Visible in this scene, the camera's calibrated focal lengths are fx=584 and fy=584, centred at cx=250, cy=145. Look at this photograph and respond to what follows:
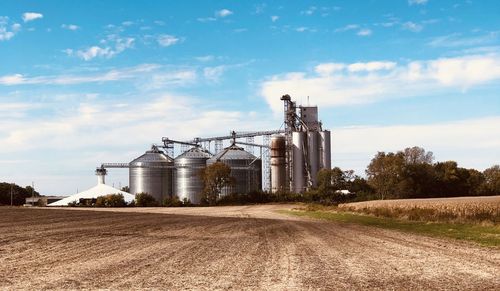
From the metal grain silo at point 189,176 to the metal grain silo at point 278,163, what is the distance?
63.5ft

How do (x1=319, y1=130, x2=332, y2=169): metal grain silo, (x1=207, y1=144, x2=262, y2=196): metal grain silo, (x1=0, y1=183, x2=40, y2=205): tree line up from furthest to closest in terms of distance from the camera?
(x1=0, y1=183, x2=40, y2=205): tree, (x1=207, y1=144, x2=262, y2=196): metal grain silo, (x1=319, y1=130, x2=332, y2=169): metal grain silo

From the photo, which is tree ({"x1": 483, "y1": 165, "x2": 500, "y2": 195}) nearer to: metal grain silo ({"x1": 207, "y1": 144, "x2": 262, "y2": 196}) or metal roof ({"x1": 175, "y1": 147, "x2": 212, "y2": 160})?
metal grain silo ({"x1": 207, "y1": 144, "x2": 262, "y2": 196})

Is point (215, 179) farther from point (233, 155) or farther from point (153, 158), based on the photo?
point (153, 158)

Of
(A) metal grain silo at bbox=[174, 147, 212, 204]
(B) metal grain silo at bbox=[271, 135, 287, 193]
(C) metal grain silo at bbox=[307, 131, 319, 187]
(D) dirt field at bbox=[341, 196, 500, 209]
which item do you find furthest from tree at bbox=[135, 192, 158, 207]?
(D) dirt field at bbox=[341, 196, 500, 209]

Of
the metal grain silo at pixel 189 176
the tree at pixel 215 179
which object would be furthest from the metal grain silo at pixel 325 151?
the metal grain silo at pixel 189 176

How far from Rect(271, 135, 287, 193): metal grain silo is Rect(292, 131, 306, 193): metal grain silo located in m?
2.46

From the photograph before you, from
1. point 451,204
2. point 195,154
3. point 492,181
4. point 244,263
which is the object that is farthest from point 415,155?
point 244,263

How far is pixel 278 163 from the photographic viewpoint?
456 ft

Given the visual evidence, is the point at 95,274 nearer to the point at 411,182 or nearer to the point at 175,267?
the point at 175,267

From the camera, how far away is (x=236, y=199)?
130 metres

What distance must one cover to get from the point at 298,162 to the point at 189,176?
1167 inches

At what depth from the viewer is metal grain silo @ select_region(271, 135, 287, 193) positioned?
137375mm

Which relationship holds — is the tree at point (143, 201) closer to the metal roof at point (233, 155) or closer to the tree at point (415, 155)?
the metal roof at point (233, 155)

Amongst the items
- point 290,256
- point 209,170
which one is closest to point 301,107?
point 209,170
